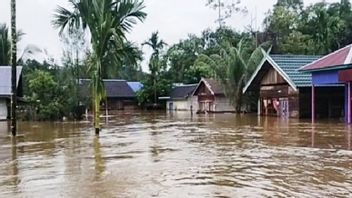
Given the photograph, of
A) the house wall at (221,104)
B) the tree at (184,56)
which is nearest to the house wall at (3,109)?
the house wall at (221,104)

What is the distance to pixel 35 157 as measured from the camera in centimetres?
1343

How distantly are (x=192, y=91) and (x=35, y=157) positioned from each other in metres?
48.1

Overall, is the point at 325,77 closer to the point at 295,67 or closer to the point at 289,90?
the point at 289,90

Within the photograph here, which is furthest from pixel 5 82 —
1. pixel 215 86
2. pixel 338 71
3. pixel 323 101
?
pixel 338 71

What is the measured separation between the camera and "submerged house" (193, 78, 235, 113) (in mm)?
53562

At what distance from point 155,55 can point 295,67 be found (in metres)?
35.3

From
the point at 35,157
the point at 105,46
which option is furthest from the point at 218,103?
the point at 35,157

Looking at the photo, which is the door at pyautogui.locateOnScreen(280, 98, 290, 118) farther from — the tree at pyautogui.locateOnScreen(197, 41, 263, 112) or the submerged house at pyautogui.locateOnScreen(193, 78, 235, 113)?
the submerged house at pyautogui.locateOnScreen(193, 78, 235, 113)

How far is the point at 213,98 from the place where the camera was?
54156mm

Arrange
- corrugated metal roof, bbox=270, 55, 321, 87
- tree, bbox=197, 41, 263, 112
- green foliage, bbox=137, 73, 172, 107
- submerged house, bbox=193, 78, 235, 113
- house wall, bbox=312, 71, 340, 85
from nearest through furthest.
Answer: house wall, bbox=312, 71, 340, 85
corrugated metal roof, bbox=270, 55, 321, 87
tree, bbox=197, 41, 263, 112
submerged house, bbox=193, 78, 235, 113
green foliage, bbox=137, 73, 172, 107

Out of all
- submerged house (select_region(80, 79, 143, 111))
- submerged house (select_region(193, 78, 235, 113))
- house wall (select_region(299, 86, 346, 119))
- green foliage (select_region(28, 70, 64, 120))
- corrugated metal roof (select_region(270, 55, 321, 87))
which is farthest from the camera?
submerged house (select_region(80, 79, 143, 111))

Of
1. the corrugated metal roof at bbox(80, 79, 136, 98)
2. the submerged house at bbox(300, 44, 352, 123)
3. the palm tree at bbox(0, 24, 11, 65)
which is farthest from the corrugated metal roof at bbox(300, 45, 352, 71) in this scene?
the corrugated metal roof at bbox(80, 79, 136, 98)

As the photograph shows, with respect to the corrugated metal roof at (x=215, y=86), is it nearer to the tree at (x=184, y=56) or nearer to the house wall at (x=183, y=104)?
the house wall at (x=183, y=104)

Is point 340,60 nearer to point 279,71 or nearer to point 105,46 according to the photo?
point 279,71
